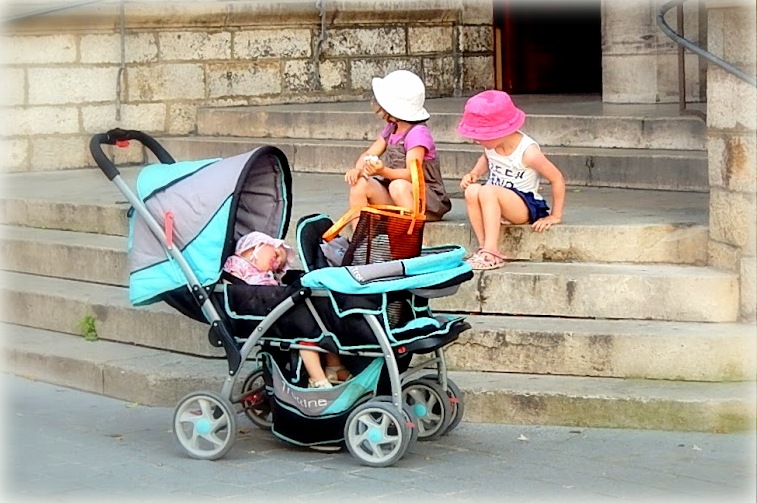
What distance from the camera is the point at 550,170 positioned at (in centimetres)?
715

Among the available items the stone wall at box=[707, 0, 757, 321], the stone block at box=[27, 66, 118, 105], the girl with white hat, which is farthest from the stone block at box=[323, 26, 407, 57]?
the stone wall at box=[707, 0, 757, 321]

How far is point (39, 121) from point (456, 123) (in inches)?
129

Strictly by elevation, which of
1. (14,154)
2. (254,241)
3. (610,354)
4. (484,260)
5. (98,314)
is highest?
(14,154)

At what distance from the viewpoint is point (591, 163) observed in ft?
29.6

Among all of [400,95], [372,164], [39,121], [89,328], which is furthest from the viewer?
[39,121]

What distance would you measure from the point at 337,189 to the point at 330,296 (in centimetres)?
355

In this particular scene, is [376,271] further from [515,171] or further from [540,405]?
[515,171]

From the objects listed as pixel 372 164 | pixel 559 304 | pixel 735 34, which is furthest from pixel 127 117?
pixel 735 34

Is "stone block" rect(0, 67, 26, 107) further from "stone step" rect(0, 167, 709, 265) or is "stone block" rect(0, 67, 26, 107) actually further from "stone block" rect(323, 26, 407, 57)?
"stone block" rect(323, 26, 407, 57)

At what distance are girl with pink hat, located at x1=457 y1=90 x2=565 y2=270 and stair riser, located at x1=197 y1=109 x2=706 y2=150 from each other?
6.76ft

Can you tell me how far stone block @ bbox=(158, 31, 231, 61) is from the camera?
38.3 ft

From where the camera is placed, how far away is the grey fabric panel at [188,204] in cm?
607

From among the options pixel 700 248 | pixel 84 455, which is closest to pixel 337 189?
pixel 700 248

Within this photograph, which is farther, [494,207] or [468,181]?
[468,181]
